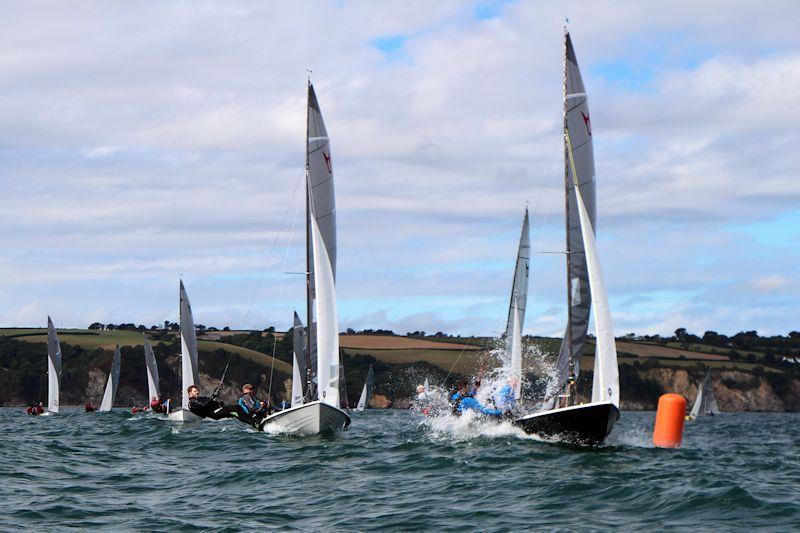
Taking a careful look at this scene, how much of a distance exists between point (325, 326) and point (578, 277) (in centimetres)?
776

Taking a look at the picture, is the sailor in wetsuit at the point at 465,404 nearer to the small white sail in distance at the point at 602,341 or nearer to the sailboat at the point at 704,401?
the small white sail in distance at the point at 602,341

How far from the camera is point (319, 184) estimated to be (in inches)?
1252

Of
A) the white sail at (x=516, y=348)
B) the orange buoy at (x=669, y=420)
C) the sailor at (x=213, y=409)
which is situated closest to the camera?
the orange buoy at (x=669, y=420)

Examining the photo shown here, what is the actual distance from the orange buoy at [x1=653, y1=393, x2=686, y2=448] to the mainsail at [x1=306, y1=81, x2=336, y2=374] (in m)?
10.8

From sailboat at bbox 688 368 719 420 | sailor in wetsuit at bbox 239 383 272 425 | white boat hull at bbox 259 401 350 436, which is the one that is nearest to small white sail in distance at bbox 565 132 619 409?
white boat hull at bbox 259 401 350 436

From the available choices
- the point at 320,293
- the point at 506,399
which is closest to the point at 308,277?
the point at 320,293

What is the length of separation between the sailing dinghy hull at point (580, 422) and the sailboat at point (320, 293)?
6840 mm

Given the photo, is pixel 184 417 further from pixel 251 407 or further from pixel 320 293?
pixel 320 293

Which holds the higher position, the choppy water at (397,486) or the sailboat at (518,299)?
the sailboat at (518,299)

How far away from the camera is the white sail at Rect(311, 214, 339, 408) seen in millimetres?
30062

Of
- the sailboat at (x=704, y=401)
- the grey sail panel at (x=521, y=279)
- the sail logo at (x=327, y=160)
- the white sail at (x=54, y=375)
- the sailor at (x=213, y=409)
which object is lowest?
the sailboat at (x=704, y=401)

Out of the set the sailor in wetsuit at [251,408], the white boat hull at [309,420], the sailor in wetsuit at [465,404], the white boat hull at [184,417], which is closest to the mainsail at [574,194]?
the sailor in wetsuit at [465,404]

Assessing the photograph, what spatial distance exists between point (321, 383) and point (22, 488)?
38.4ft

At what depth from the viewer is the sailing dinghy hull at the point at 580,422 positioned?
958 inches
